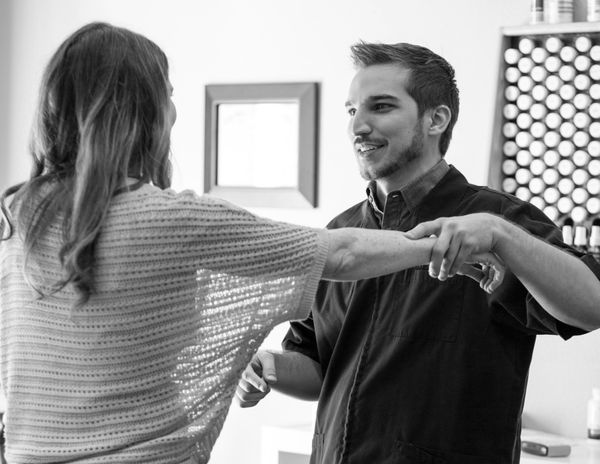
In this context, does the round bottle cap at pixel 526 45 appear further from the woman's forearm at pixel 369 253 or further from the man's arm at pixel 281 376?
the woman's forearm at pixel 369 253

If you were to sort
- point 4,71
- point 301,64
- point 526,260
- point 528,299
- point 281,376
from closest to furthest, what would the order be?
point 526,260 → point 528,299 → point 281,376 → point 301,64 → point 4,71

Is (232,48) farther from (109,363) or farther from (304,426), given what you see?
(109,363)

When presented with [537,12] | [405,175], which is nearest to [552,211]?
[537,12]

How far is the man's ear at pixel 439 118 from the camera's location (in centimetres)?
217

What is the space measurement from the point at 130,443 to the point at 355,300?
653mm

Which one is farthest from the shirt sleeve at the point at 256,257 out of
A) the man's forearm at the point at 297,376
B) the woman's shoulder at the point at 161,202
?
the man's forearm at the point at 297,376

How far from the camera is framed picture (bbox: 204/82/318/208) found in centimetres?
412

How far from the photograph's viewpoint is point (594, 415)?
348 cm

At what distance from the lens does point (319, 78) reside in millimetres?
4098

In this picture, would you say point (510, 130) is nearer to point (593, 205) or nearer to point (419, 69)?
point (593, 205)

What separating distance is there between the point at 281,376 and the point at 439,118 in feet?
2.07

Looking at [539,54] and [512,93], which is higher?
[539,54]

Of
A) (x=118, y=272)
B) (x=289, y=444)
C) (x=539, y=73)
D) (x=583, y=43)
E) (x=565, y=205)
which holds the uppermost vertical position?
(x=583, y=43)

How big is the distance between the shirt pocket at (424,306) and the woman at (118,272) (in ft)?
1.30
